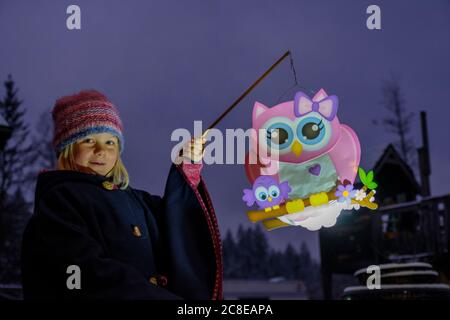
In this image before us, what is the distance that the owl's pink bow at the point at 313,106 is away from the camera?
3.06m

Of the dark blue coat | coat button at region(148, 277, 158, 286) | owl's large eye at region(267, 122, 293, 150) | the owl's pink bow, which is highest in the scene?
the owl's pink bow

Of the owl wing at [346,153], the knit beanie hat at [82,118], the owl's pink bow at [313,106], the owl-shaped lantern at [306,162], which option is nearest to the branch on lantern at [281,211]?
the owl-shaped lantern at [306,162]

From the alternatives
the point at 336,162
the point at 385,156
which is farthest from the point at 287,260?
the point at 336,162

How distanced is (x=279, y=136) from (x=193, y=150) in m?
0.58

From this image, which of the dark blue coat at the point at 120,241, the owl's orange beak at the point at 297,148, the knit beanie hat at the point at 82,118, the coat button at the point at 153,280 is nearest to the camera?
the dark blue coat at the point at 120,241

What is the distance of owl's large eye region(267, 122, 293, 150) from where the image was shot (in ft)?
10.1

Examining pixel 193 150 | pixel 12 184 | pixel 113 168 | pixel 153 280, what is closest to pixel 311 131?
pixel 193 150

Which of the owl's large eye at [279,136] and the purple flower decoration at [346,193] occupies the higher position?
the owl's large eye at [279,136]

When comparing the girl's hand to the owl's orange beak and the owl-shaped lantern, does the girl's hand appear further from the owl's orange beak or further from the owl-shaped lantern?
the owl's orange beak

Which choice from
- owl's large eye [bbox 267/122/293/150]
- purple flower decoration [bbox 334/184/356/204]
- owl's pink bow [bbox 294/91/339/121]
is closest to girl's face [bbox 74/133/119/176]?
owl's large eye [bbox 267/122/293/150]

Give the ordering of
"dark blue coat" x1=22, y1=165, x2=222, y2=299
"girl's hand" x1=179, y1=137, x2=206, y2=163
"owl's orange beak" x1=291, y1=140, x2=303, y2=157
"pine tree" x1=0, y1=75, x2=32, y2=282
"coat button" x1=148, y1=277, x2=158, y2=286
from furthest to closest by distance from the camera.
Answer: "pine tree" x1=0, y1=75, x2=32, y2=282, "owl's orange beak" x1=291, y1=140, x2=303, y2=157, "girl's hand" x1=179, y1=137, x2=206, y2=163, "coat button" x1=148, y1=277, x2=158, y2=286, "dark blue coat" x1=22, y1=165, x2=222, y2=299

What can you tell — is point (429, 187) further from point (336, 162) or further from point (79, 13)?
point (79, 13)

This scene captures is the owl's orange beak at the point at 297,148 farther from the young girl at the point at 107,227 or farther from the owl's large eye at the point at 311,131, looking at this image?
the young girl at the point at 107,227

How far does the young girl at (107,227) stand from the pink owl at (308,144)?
517 mm
